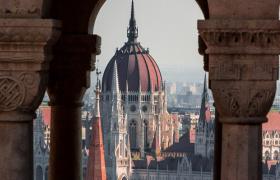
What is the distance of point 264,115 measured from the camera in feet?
33.2

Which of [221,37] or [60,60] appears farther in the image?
[60,60]

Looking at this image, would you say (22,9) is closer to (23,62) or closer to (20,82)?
(23,62)

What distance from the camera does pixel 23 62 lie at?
32.7ft

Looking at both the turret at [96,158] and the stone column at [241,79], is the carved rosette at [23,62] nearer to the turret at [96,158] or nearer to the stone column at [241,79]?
the stone column at [241,79]

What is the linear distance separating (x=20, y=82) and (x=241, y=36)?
169 centimetres

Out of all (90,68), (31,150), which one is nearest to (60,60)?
(90,68)

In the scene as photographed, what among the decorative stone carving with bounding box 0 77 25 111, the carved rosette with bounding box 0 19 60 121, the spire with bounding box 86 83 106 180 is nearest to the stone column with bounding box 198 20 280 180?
the carved rosette with bounding box 0 19 60 121

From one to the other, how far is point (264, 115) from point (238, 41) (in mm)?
657

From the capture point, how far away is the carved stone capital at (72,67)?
43.7ft

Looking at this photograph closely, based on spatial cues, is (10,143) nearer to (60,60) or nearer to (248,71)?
(248,71)

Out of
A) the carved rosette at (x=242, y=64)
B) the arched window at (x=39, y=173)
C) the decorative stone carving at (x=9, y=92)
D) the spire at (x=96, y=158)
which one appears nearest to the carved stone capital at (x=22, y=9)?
the decorative stone carving at (x=9, y=92)

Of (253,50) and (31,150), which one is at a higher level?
(253,50)

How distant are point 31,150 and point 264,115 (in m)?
1.80

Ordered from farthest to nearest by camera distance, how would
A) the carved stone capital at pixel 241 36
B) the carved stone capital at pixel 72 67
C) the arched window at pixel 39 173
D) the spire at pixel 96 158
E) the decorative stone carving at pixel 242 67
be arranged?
the arched window at pixel 39 173
the spire at pixel 96 158
the carved stone capital at pixel 72 67
the decorative stone carving at pixel 242 67
the carved stone capital at pixel 241 36
